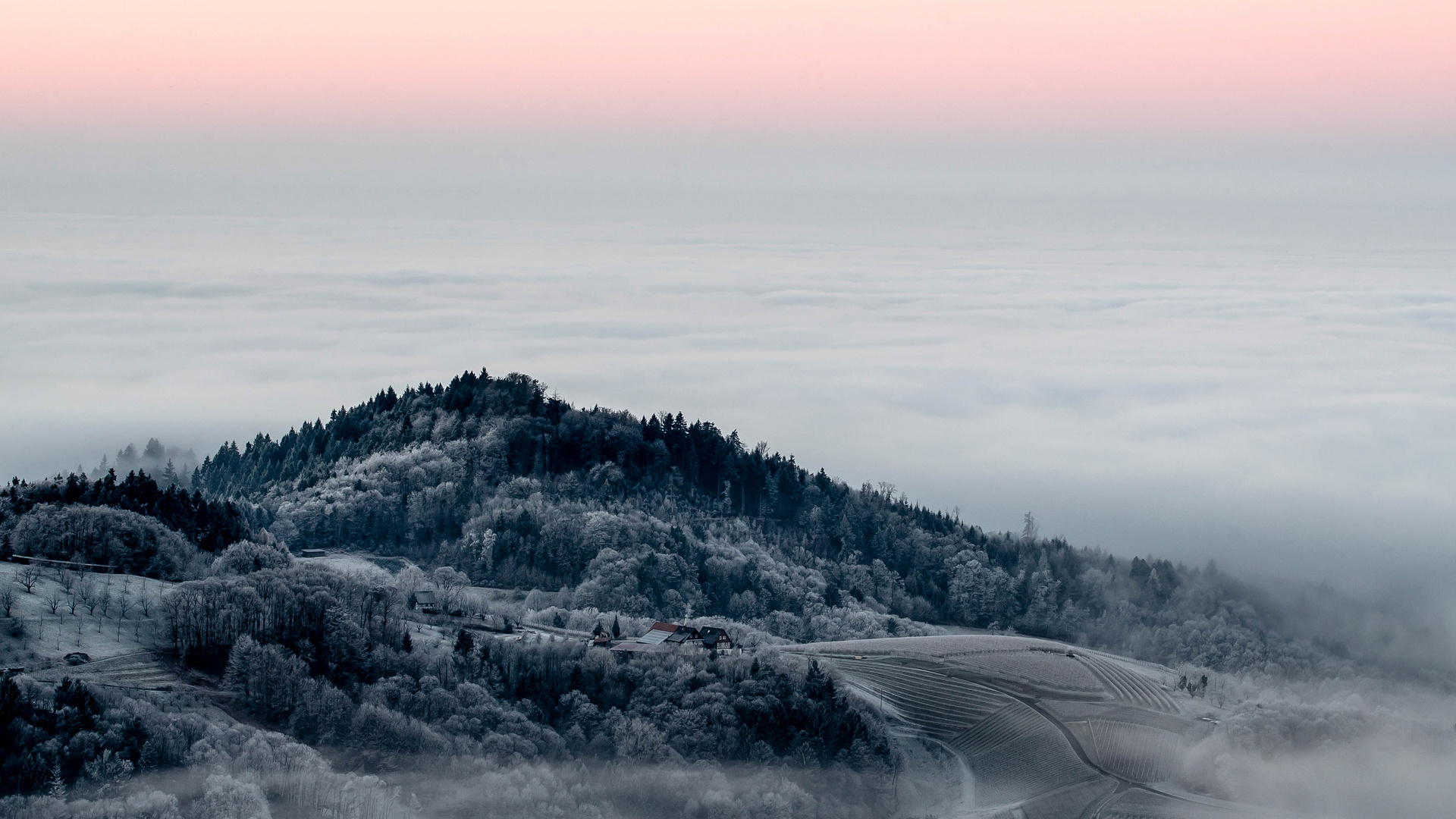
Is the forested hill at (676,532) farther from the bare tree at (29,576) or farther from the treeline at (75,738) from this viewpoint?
the treeline at (75,738)

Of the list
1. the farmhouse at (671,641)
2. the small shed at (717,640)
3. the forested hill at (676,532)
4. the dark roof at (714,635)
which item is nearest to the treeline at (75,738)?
the farmhouse at (671,641)

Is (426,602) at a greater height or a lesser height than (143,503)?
lesser

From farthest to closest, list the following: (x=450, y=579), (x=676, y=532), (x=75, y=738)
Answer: (x=676, y=532) < (x=450, y=579) < (x=75, y=738)

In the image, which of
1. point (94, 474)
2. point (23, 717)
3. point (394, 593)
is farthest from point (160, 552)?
point (94, 474)

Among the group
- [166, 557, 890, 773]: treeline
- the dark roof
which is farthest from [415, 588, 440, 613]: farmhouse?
the dark roof

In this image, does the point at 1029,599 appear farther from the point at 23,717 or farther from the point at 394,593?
the point at 23,717

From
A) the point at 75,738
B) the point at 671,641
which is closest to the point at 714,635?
the point at 671,641

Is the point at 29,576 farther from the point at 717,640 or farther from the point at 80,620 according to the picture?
the point at 717,640
